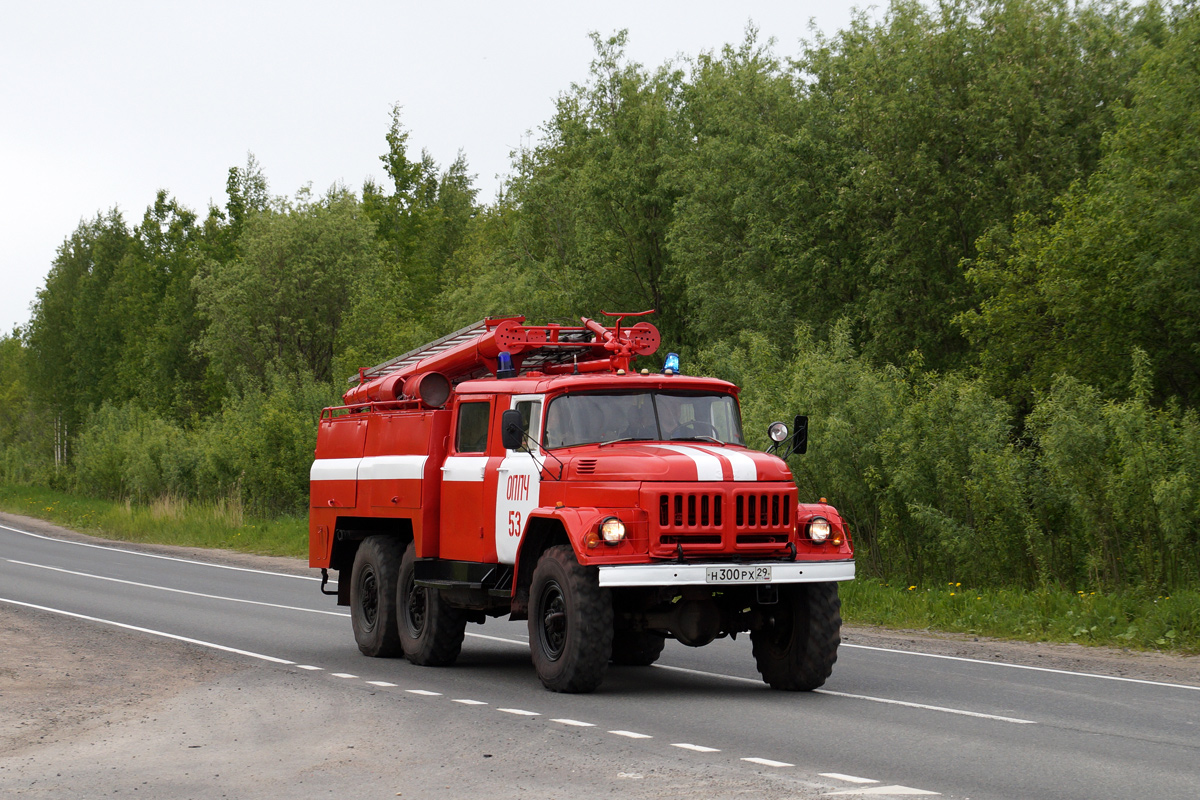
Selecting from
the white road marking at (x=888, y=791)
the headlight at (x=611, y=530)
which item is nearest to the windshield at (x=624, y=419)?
the headlight at (x=611, y=530)

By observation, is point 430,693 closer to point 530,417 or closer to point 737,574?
point 530,417

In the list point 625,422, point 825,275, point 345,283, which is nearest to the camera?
point 625,422

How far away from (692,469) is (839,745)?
9.61 feet

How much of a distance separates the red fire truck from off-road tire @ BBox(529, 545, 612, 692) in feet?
0.05

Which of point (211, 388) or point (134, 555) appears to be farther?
point (211, 388)

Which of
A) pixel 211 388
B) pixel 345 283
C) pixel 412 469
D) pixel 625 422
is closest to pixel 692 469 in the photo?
pixel 625 422

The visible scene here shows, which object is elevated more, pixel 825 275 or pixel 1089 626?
pixel 825 275

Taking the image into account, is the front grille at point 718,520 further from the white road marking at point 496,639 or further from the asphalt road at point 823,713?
the white road marking at point 496,639

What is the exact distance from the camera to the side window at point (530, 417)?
12.8 m

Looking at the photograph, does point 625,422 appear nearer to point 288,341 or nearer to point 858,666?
point 858,666

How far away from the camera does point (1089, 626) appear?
16.2m

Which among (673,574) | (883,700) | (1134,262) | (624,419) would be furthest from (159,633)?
(1134,262)

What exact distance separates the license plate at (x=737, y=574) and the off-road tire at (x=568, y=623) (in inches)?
33.9

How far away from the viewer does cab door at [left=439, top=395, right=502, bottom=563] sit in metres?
13.2
